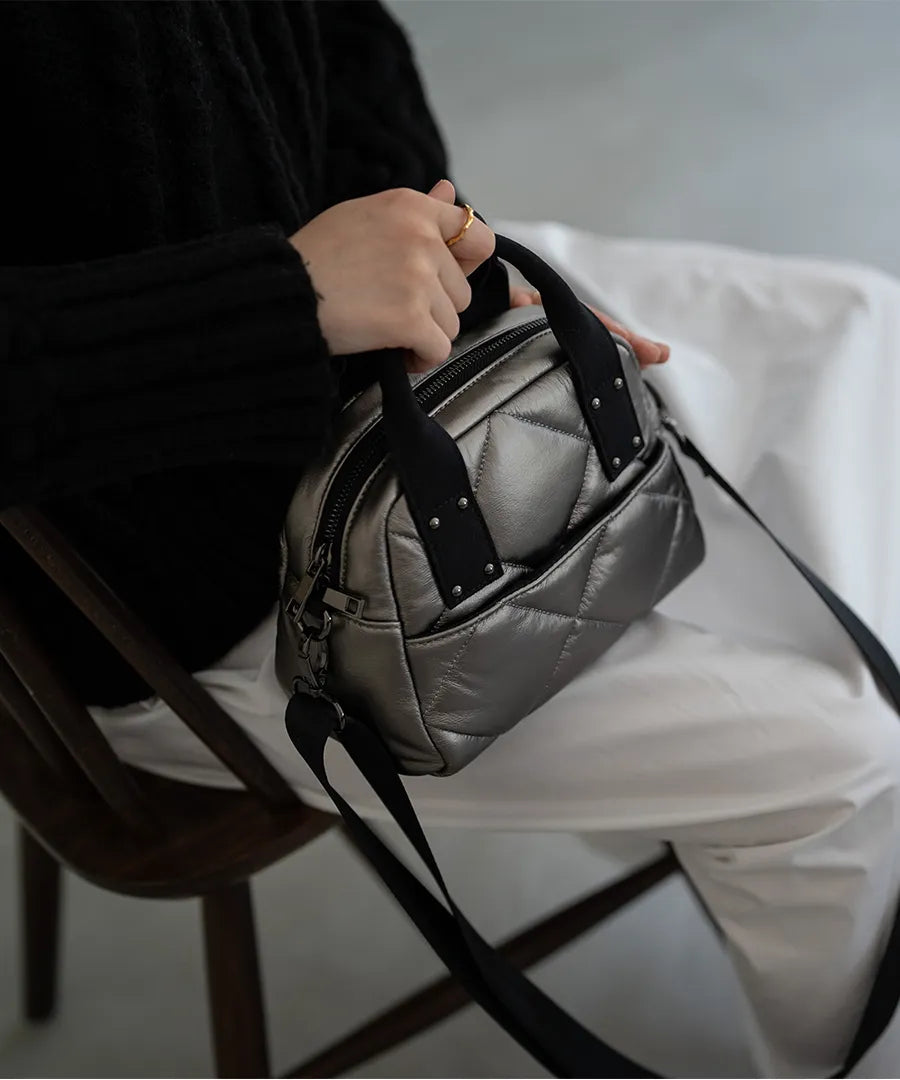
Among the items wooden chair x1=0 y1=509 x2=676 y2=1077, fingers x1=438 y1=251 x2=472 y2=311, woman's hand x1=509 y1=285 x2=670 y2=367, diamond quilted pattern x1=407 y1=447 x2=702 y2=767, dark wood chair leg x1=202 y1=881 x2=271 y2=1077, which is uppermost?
fingers x1=438 y1=251 x2=472 y2=311

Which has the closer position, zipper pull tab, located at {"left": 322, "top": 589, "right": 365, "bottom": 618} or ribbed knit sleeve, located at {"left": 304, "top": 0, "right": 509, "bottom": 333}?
zipper pull tab, located at {"left": 322, "top": 589, "right": 365, "bottom": 618}

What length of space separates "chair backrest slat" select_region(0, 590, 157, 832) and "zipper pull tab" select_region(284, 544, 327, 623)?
0.47 feet

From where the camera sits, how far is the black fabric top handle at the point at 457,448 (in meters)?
0.50

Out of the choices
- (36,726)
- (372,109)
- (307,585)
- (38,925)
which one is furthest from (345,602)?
(38,925)

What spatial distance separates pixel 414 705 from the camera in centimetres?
54

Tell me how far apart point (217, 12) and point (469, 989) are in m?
0.55

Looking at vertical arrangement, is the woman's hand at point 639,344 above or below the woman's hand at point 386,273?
below

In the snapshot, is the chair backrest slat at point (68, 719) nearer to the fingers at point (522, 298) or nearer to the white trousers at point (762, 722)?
the white trousers at point (762, 722)

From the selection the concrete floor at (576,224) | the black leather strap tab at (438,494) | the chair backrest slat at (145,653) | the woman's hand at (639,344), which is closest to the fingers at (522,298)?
the woman's hand at (639,344)

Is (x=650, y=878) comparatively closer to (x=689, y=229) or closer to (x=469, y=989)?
(x=469, y=989)

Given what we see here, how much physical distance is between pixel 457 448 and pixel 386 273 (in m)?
0.09

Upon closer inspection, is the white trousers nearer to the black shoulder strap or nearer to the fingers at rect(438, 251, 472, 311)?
the black shoulder strap

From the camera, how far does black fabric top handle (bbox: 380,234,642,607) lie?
0.50 metres

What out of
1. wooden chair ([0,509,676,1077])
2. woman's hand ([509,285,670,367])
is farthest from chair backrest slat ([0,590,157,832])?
woman's hand ([509,285,670,367])
